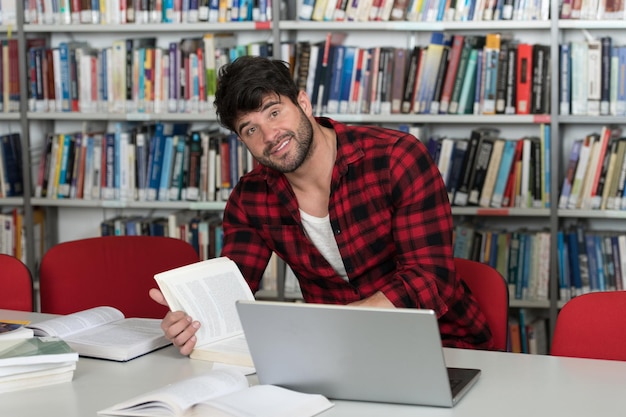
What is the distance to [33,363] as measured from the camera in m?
1.73

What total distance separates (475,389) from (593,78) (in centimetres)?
201

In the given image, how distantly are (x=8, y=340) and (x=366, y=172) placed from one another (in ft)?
2.85

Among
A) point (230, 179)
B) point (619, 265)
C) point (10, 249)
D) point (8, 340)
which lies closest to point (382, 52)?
point (230, 179)

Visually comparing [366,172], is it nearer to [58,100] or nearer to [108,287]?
[108,287]

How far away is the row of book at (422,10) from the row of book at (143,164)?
0.60 m

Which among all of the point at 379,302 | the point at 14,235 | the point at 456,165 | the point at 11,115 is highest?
the point at 11,115

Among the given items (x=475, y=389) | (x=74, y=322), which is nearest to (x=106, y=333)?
(x=74, y=322)

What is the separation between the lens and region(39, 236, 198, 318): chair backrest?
103 inches

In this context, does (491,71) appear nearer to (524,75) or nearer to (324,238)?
(524,75)

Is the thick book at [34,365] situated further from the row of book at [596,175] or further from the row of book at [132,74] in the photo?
the row of book at [596,175]

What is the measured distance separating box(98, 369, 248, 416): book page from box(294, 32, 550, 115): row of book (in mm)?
2079

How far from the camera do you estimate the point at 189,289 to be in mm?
1936

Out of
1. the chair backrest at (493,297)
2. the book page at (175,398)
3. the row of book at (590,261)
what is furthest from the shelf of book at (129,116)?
the book page at (175,398)

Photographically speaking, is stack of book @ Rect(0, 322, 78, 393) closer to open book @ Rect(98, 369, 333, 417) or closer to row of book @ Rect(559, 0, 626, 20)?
open book @ Rect(98, 369, 333, 417)
